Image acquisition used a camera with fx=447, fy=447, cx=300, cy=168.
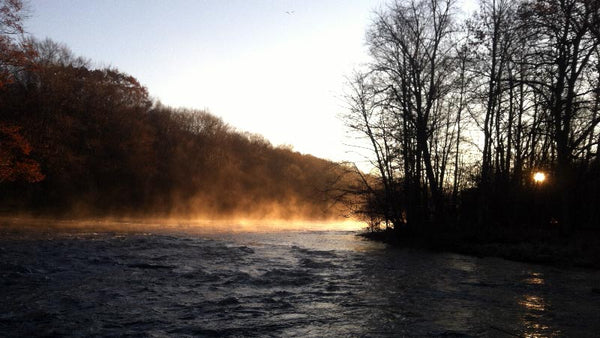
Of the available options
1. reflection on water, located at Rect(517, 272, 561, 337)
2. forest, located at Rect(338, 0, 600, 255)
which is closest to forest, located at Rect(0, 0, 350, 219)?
forest, located at Rect(338, 0, 600, 255)

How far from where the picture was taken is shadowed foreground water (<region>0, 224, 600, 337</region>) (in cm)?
630

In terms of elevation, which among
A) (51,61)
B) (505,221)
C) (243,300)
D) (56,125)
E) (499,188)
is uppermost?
(51,61)

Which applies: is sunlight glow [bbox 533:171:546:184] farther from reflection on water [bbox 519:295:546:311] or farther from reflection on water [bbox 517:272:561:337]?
reflection on water [bbox 519:295:546:311]

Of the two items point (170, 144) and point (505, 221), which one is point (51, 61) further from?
point (505, 221)

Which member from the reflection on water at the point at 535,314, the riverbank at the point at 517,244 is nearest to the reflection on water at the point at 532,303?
the reflection on water at the point at 535,314

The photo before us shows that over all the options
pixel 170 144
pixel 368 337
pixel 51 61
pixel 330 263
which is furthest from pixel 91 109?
pixel 368 337

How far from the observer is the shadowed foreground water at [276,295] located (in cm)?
630

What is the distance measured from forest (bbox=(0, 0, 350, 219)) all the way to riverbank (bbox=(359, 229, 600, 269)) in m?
4.43

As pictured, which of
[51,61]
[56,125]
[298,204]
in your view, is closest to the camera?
[56,125]

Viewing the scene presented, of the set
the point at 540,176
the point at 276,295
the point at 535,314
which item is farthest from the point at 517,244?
the point at 276,295

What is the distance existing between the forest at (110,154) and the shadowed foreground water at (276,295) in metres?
9.17

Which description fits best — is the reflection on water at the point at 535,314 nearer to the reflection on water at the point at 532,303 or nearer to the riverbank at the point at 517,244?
the reflection on water at the point at 532,303

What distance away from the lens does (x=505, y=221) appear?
2286 centimetres

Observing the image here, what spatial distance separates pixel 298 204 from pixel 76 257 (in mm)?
59011
